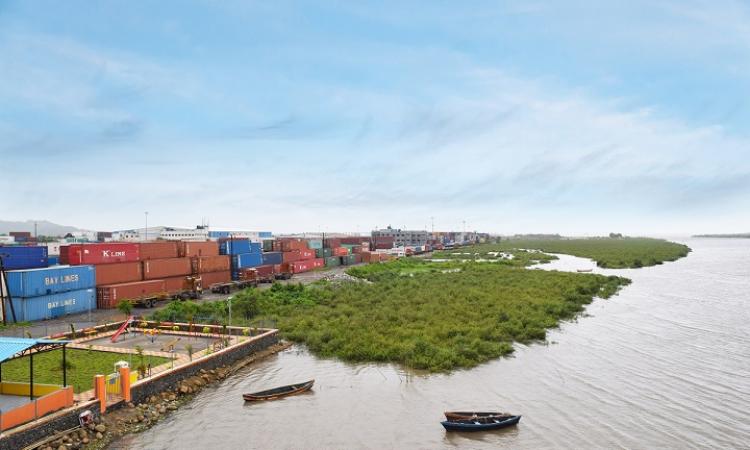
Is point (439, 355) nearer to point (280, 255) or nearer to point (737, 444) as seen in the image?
point (737, 444)

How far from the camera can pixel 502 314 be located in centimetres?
3269

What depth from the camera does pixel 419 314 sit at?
1297 inches

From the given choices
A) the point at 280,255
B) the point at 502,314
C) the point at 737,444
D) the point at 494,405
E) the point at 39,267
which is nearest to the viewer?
the point at 737,444

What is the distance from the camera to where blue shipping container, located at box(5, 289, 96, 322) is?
103ft

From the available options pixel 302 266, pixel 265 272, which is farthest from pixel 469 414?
pixel 302 266

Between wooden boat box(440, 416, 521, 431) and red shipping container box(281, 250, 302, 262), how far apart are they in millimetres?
52128

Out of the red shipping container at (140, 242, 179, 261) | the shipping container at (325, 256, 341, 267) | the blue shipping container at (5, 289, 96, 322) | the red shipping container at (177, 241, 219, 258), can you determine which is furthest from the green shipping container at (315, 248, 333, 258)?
the blue shipping container at (5, 289, 96, 322)

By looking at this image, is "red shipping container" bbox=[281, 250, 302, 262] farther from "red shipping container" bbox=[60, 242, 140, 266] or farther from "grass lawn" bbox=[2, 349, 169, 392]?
"grass lawn" bbox=[2, 349, 169, 392]

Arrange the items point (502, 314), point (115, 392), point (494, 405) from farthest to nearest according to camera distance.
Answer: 1. point (502, 314)
2. point (494, 405)
3. point (115, 392)

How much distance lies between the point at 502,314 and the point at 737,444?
18.0 m

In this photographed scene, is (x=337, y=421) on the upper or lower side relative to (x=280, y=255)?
lower

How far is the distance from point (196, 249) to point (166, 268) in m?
5.72

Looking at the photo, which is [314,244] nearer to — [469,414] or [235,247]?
[235,247]

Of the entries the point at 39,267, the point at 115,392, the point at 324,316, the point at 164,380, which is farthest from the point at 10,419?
the point at 39,267
